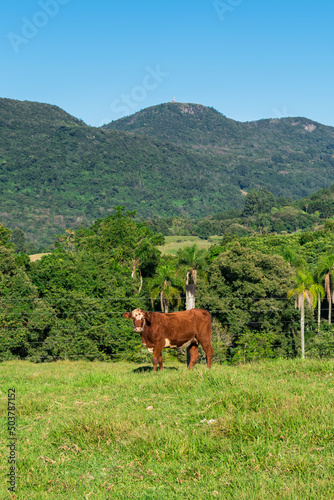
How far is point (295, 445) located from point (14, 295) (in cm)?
3744

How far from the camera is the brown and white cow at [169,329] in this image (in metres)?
10.2

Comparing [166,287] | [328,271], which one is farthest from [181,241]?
[166,287]

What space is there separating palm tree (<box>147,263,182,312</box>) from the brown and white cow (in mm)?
34996

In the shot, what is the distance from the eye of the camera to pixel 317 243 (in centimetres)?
8419

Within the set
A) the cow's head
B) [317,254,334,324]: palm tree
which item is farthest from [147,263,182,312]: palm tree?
the cow's head

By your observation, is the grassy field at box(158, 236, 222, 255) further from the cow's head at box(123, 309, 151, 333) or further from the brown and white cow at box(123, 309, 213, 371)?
the cow's head at box(123, 309, 151, 333)

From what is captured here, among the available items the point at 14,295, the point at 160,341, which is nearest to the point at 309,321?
the point at 14,295

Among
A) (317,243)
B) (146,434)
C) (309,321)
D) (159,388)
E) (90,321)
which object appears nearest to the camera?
(146,434)

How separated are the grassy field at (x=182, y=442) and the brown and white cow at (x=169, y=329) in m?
2.37

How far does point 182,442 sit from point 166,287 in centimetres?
4135

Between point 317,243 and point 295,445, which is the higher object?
point 317,243

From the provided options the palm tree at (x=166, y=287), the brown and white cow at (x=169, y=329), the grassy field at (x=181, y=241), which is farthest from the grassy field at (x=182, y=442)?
the grassy field at (x=181, y=241)

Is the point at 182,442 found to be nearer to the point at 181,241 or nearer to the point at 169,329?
the point at 169,329

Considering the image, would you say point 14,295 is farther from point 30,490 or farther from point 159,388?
point 30,490
